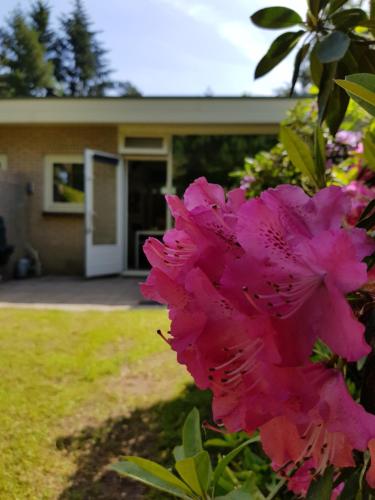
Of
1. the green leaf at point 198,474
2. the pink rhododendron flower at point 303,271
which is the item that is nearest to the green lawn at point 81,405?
the green leaf at point 198,474

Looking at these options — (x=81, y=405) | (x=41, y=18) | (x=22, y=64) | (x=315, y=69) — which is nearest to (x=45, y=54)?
(x=22, y=64)

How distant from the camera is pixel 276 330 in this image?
0.40 metres

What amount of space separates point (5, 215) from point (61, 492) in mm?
7520

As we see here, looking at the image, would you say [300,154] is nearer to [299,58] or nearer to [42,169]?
[299,58]

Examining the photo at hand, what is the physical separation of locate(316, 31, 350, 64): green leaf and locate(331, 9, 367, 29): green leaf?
0.05 m

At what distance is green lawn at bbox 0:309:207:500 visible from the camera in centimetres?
233

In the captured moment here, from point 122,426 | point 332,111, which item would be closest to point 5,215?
point 122,426

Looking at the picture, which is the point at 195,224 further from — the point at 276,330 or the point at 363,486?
the point at 363,486

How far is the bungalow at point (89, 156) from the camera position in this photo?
8.98 meters

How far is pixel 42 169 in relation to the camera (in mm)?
9883

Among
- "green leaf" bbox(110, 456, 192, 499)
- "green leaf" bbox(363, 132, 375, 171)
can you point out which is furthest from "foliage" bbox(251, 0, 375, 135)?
"green leaf" bbox(110, 456, 192, 499)

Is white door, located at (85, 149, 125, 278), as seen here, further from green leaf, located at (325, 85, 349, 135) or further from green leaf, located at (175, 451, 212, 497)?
green leaf, located at (175, 451, 212, 497)

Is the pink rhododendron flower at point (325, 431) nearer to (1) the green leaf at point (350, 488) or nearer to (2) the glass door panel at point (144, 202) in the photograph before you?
(1) the green leaf at point (350, 488)

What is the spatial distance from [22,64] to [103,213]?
5860 mm
